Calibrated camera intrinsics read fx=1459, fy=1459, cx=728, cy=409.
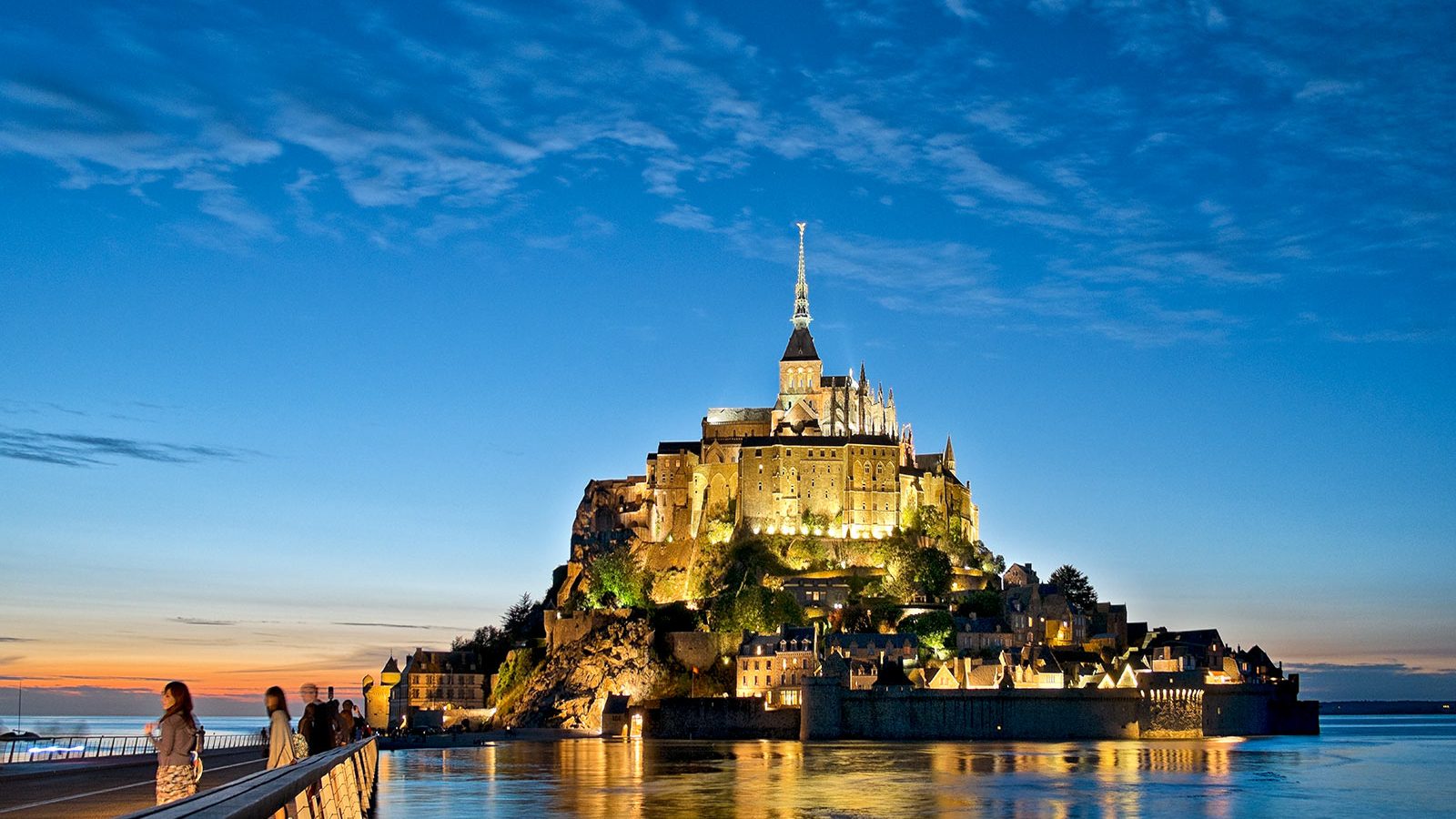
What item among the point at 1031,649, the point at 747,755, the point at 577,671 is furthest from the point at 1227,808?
the point at 577,671

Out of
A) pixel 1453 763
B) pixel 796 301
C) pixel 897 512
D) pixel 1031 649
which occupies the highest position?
pixel 796 301

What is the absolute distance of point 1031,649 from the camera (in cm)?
9894

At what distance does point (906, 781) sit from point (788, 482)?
65451 mm

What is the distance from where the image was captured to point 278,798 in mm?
9023

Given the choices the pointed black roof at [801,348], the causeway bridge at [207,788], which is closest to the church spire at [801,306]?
the pointed black roof at [801,348]

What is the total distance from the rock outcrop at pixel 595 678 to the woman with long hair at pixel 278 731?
89.3 metres

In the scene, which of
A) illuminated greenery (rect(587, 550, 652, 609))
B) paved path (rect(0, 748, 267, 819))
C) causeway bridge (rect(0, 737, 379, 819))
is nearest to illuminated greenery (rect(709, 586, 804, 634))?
illuminated greenery (rect(587, 550, 652, 609))

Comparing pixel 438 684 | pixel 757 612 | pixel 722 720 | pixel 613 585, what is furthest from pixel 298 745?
pixel 438 684

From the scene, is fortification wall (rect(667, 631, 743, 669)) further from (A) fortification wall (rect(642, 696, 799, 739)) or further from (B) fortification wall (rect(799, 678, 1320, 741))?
(B) fortification wall (rect(799, 678, 1320, 741))

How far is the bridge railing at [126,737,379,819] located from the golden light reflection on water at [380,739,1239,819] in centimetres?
2393

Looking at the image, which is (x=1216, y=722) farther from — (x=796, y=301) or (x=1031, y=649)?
(x=796, y=301)

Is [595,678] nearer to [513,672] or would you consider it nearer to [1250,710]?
[513,672]

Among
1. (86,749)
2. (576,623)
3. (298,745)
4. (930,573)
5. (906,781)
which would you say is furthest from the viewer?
(930,573)

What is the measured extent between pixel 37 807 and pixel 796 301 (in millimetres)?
127539
